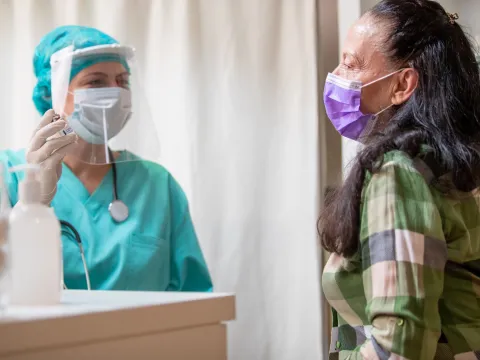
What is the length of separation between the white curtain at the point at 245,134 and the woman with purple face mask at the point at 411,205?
101 cm

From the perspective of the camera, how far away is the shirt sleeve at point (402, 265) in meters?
0.93

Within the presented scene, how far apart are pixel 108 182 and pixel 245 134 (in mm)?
545

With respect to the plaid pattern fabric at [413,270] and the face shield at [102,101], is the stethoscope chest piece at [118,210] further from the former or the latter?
the plaid pattern fabric at [413,270]

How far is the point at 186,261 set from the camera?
1873mm

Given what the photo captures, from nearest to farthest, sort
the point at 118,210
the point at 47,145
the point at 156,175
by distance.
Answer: the point at 47,145, the point at 118,210, the point at 156,175

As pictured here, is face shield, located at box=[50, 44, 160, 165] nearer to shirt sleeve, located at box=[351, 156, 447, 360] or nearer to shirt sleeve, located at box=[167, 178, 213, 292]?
shirt sleeve, located at box=[167, 178, 213, 292]

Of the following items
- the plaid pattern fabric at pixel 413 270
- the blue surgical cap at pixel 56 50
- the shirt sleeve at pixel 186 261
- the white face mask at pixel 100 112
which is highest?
the blue surgical cap at pixel 56 50

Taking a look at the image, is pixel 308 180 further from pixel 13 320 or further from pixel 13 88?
pixel 13 320

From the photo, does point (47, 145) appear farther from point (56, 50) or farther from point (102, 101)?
point (56, 50)

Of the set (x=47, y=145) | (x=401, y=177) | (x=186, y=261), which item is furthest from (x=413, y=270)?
(x=186, y=261)

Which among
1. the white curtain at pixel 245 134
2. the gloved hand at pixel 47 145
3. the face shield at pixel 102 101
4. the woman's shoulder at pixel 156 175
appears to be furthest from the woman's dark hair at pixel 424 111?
the white curtain at pixel 245 134

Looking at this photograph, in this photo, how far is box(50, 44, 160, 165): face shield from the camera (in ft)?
5.58

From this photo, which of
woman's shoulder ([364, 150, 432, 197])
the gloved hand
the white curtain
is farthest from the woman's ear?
the white curtain

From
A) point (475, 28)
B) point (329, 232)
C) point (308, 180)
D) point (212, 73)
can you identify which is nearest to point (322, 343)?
point (308, 180)
